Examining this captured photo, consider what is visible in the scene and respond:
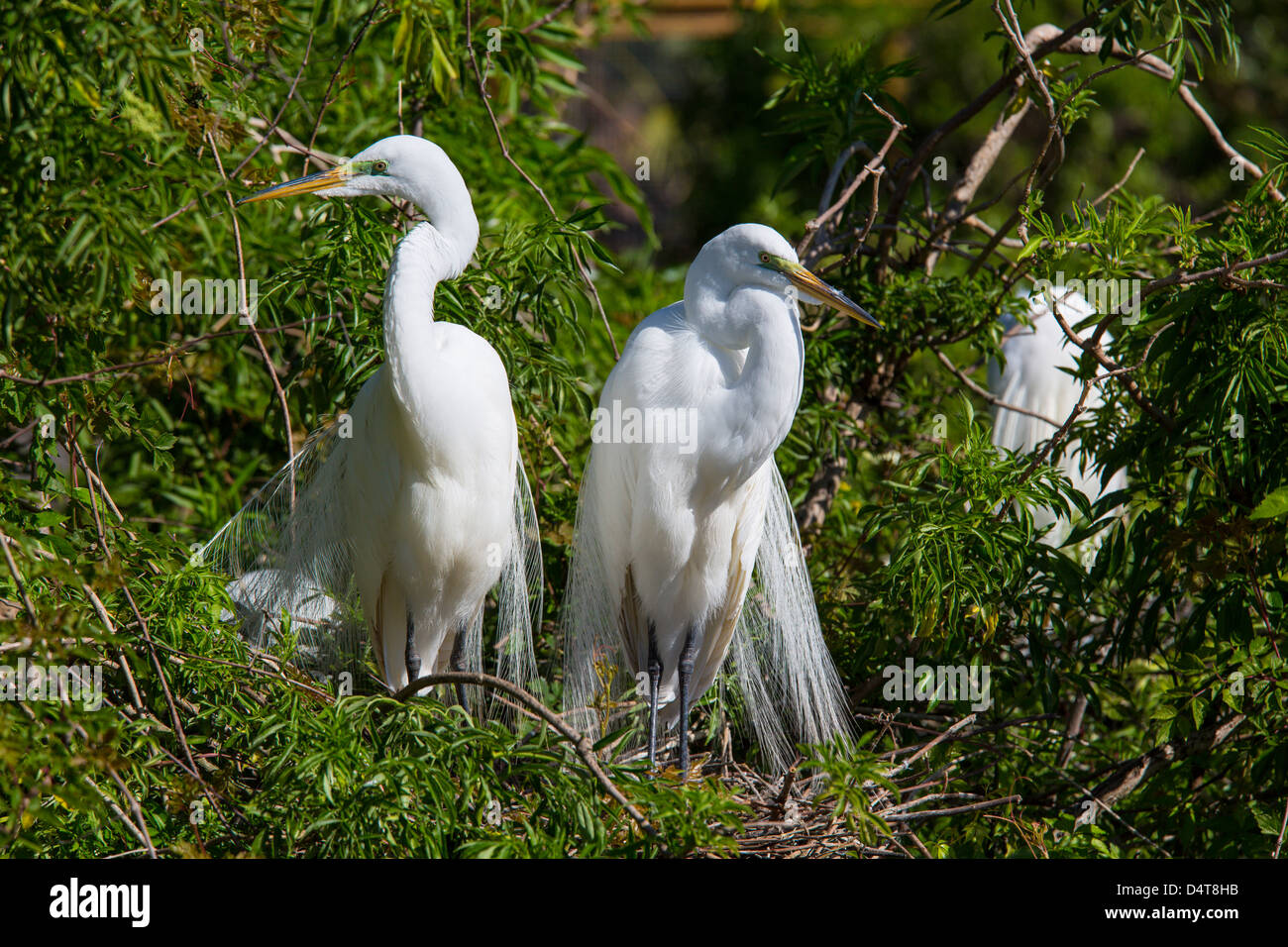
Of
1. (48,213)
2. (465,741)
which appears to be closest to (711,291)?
(465,741)

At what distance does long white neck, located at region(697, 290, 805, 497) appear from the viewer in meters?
2.45

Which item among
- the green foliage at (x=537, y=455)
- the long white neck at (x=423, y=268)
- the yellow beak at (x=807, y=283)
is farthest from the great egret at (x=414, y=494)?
the yellow beak at (x=807, y=283)

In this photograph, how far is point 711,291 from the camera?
2531mm

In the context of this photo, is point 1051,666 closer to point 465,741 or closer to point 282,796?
point 465,741

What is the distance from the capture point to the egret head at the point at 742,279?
244 cm

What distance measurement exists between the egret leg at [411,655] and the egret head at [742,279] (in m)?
0.97

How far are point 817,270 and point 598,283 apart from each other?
1.49 m

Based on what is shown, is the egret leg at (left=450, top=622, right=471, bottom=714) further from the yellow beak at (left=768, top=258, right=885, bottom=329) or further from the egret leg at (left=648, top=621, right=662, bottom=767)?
the yellow beak at (left=768, top=258, right=885, bottom=329)

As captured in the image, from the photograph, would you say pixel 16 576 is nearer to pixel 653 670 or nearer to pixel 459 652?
pixel 459 652

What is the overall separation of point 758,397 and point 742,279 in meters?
0.25

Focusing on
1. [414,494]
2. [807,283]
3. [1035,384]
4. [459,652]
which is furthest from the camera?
[1035,384]

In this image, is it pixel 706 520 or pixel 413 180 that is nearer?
pixel 413 180

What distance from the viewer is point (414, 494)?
260cm

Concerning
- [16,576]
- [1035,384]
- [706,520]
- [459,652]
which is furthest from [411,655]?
[1035,384]
